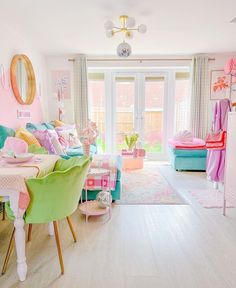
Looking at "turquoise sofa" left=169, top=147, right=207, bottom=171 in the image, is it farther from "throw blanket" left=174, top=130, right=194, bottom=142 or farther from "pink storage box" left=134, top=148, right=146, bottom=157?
"pink storage box" left=134, top=148, right=146, bottom=157

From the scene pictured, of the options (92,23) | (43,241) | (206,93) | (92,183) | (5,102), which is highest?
(92,23)

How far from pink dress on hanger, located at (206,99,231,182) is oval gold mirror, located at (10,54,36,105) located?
9.34ft

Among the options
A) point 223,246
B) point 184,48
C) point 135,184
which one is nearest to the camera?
point 223,246

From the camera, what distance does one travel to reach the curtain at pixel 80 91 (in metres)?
4.70

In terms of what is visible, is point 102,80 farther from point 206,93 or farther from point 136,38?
point 206,93

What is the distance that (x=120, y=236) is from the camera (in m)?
2.06

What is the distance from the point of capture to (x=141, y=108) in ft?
17.1

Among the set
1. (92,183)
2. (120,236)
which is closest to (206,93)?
(92,183)

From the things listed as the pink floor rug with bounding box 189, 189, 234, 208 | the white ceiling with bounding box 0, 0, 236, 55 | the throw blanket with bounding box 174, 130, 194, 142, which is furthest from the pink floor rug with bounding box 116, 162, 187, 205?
the white ceiling with bounding box 0, 0, 236, 55

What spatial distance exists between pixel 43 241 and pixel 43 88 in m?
3.45

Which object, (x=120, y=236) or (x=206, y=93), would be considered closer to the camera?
(x=120, y=236)

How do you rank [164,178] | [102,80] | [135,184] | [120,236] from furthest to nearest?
[102,80], [164,178], [135,184], [120,236]

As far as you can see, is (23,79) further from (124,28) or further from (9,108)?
(124,28)

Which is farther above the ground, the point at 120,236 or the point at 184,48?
the point at 184,48
